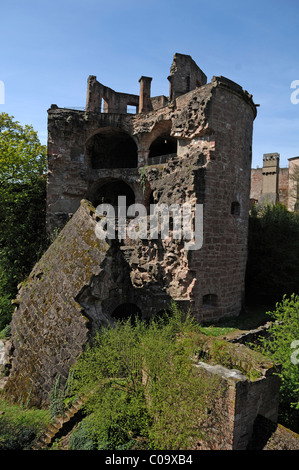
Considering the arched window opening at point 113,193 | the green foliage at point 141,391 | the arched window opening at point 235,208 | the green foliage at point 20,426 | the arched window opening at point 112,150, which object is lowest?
the green foliage at point 20,426

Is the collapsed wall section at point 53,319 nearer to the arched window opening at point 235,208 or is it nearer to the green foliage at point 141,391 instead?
the green foliage at point 141,391

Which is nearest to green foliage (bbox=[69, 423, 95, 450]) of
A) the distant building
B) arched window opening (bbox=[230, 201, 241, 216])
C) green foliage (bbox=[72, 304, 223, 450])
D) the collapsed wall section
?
green foliage (bbox=[72, 304, 223, 450])

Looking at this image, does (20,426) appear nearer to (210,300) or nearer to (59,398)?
(59,398)

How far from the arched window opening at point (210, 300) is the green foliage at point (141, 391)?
5.12 m

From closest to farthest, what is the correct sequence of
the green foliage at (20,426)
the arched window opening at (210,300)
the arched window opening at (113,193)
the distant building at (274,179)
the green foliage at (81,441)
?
the green foliage at (81,441) → the green foliage at (20,426) → the arched window opening at (210,300) → the arched window opening at (113,193) → the distant building at (274,179)

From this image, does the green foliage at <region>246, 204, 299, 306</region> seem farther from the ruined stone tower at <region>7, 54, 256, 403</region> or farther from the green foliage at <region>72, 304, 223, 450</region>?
the green foliage at <region>72, 304, 223, 450</region>

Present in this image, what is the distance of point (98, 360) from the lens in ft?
23.9

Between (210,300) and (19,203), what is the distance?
11.7 m

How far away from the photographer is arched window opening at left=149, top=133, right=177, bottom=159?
19.2 m

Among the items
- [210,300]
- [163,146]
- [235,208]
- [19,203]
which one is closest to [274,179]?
[163,146]

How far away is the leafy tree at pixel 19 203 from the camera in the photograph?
56.4 feet

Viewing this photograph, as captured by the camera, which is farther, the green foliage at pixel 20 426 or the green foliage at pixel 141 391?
the green foliage at pixel 20 426

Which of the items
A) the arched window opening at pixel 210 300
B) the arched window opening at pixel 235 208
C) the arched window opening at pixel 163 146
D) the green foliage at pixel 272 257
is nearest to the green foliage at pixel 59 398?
the arched window opening at pixel 210 300

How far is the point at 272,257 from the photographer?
1647cm
